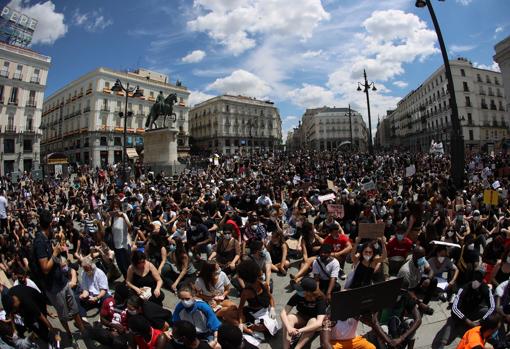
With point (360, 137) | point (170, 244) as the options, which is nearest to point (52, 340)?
point (170, 244)

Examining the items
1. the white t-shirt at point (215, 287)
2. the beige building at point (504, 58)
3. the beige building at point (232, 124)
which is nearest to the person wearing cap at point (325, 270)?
the white t-shirt at point (215, 287)

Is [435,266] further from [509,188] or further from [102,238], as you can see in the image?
[509,188]

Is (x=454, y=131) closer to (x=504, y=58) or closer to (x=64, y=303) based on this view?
(x=64, y=303)

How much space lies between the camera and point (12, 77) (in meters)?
44.2

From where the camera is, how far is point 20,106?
45156 millimetres

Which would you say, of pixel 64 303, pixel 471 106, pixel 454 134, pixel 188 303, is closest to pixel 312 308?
pixel 188 303

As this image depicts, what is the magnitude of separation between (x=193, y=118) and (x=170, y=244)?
87302mm

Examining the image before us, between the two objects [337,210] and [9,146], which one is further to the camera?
[9,146]

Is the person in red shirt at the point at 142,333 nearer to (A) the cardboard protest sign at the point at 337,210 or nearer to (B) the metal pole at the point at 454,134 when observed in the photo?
(A) the cardboard protest sign at the point at 337,210

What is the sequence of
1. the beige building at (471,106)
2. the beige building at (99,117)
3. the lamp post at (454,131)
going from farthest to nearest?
the beige building at (471,106)
the beige building at (99,117)
the lamp post at (454,131)

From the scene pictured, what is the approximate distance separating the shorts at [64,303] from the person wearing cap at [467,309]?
5.04 meters

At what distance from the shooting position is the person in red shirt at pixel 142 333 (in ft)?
12.0

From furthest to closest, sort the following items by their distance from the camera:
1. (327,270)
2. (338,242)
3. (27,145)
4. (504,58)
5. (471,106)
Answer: (471,106) < (27,145) < (504,58) < (338,242) < (327,270)

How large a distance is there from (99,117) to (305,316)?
6058cm
